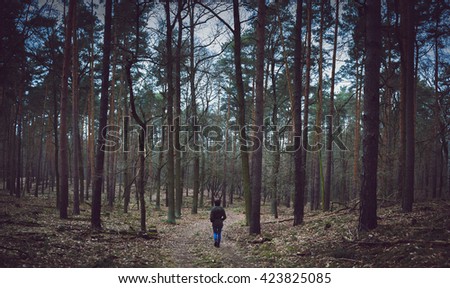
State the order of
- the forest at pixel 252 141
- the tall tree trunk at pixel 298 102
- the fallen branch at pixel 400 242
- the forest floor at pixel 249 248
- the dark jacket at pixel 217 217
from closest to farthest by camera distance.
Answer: the fallen branch at pixel 400 242, the forest floor at pixel 249 248, the forest at pixel 252 141, the dark jacket at pixel 217 217, the tall tree trunk at pixel 298 102

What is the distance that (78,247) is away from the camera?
710 cm

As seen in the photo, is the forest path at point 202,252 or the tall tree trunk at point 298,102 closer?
the forest path at point 202,252

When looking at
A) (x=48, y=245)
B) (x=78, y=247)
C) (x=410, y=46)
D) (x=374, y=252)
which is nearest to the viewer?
(x=374, y=252)

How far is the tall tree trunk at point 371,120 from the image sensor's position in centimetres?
686

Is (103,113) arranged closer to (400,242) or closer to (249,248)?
(249,248)

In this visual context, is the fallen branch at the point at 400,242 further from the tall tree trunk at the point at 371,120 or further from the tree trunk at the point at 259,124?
the tree trunk at the point at 259,124

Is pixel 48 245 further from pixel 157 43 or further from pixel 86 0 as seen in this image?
pixel 86 0

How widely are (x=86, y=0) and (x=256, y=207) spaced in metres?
14.7

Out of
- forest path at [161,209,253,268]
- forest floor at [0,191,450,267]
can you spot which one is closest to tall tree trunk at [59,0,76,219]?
forest floor at [0,191,450,267]

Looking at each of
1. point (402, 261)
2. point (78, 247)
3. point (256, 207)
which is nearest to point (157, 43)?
point (256, 207)

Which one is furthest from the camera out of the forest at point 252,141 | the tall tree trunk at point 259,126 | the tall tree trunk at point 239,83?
the tall tree trunk at point 239,83

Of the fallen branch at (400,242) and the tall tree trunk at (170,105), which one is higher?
the tall tree trunk at (170,105)

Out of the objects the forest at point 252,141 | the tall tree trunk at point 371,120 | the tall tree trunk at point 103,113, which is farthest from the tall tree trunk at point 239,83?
the tall tree trunk at point 371,120

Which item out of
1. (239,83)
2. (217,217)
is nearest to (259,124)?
(239,83)
